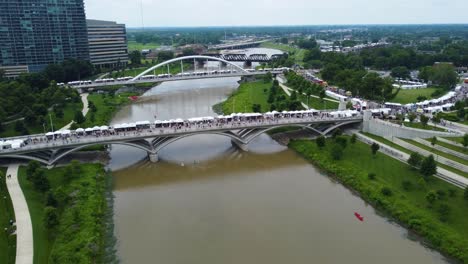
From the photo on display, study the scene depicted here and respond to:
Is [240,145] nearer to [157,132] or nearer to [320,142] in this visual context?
[320,142]

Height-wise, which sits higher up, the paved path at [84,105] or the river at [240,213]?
the paved path at [84,105]

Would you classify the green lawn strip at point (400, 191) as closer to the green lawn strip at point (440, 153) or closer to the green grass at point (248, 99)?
the green lawn strip at point (440, 153)

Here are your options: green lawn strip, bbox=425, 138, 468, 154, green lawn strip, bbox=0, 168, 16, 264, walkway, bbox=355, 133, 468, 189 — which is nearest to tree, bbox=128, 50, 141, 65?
walkway, bbox=355, 133, 468, 189

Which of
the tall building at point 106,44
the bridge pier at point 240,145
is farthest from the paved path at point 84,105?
the tall building at point 106,44

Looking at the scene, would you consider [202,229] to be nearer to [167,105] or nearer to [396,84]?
[167,105]

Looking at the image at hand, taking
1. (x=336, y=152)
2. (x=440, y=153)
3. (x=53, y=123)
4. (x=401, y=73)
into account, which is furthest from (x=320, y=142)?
(x=401, y=73)

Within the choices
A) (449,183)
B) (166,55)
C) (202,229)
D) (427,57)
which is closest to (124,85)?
(166,55)
